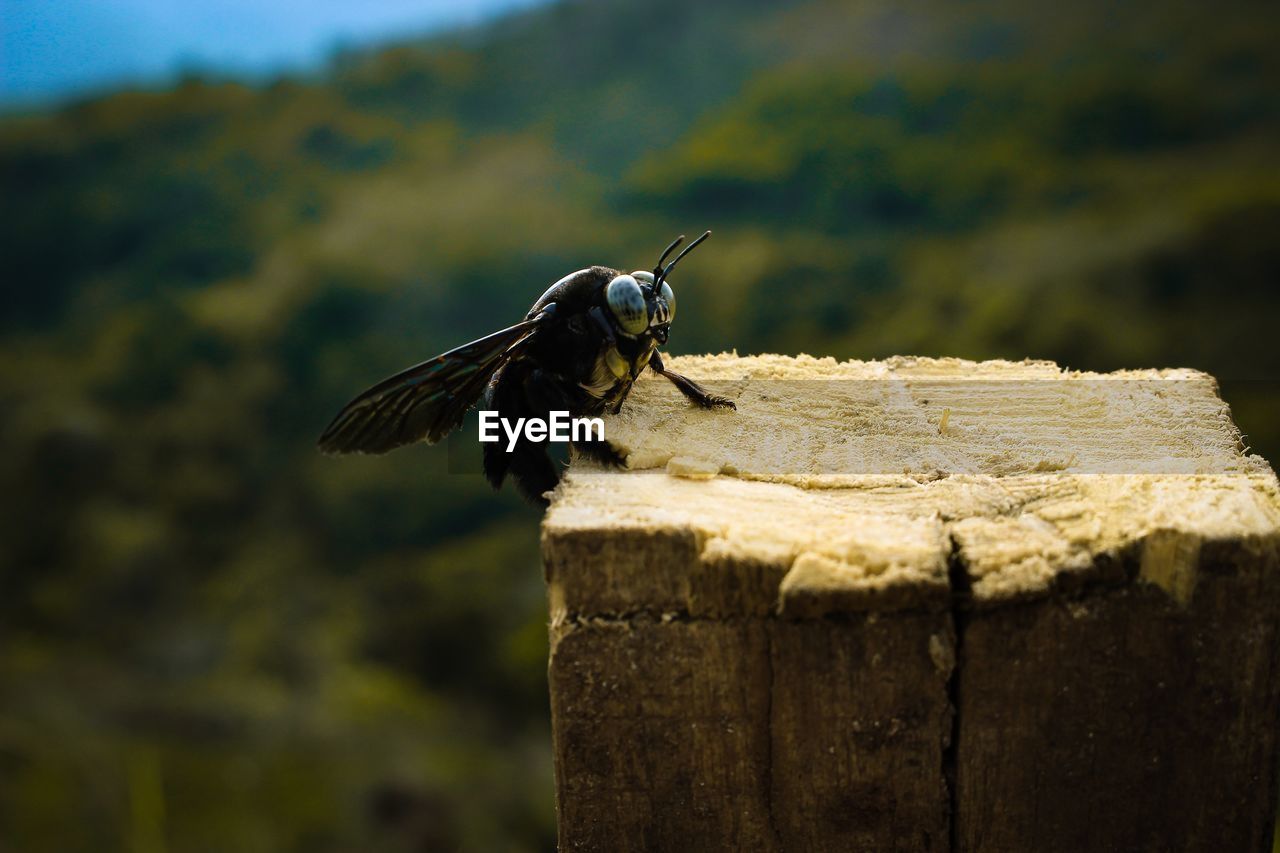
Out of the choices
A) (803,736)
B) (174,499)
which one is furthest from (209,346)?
(803,736)

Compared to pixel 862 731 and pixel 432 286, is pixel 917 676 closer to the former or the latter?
pixel 862 731

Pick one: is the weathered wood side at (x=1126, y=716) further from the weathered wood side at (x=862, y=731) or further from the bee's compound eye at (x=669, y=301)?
the bee's compound eye at (x=669, y=301)

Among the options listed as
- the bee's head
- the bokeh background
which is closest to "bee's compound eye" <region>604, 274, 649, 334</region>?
the bee's head

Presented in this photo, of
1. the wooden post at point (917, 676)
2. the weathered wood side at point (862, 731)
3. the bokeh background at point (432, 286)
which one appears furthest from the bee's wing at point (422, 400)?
the bokeh background at point (432, 286)

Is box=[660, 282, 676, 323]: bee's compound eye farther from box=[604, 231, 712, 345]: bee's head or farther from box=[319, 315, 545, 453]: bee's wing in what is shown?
box=[319, 315, 545, 453]: bee's wing

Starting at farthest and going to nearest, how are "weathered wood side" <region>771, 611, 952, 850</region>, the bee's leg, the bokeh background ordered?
the bokeh background < the bee's leg < "weathered wood side" <region>771, 611, 952, 850</region>
